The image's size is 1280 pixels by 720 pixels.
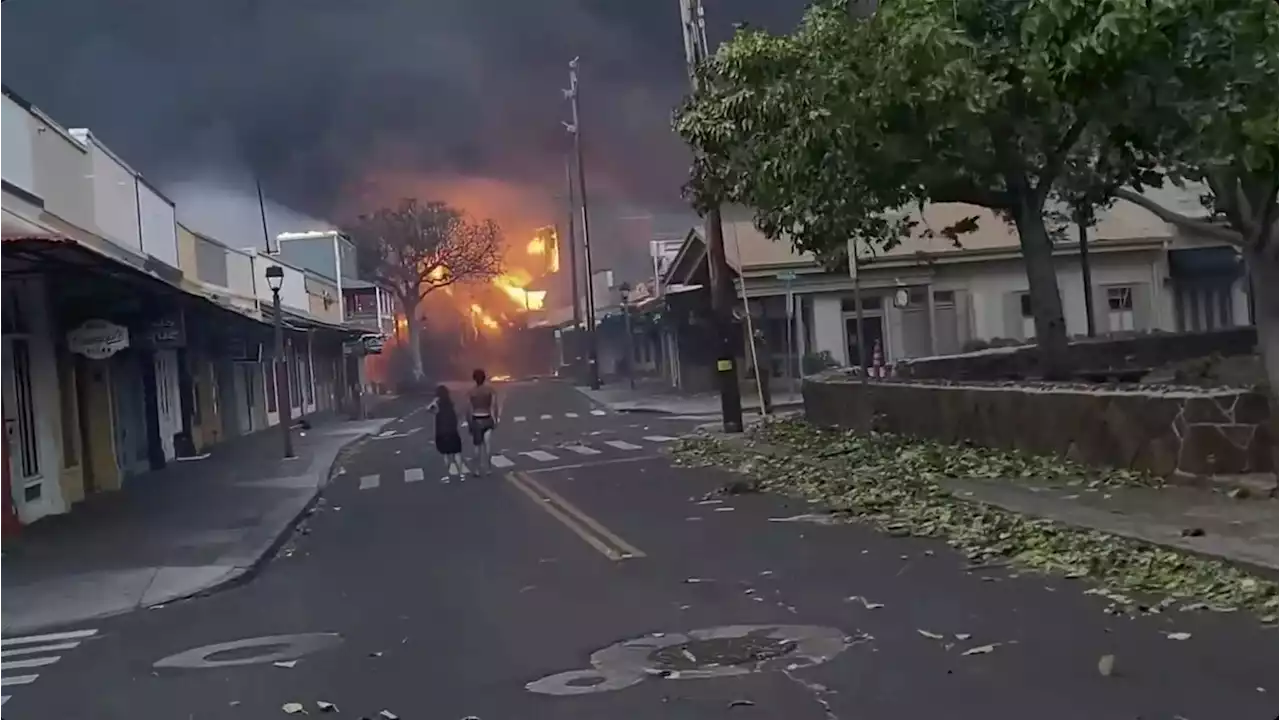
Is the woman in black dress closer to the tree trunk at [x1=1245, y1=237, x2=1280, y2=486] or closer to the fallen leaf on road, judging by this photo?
the tree trunk at [x1=1245, y1=237, x2=1280, y2=486]

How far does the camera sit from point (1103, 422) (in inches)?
640

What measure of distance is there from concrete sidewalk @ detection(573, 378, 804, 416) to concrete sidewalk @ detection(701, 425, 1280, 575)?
19959 millimetres

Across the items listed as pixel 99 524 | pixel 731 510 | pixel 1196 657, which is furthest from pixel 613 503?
pixel 1196 657

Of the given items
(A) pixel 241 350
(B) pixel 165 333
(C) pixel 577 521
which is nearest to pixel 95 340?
(B) pixel 165 333

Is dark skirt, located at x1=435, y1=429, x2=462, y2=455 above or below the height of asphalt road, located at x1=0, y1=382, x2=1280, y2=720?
above

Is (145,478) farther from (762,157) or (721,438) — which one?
(762,157)

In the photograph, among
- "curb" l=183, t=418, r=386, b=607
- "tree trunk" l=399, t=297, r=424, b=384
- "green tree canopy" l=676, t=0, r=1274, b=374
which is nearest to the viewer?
"green tree canopy" l=676, t=0, r=1274, b=374

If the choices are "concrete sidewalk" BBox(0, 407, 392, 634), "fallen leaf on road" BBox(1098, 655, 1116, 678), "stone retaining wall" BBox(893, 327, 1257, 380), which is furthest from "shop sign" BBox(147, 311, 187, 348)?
"fallen leaf on road" BBox(1098, 655, 1116, 678)

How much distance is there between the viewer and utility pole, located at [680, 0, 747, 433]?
29078 millimetres

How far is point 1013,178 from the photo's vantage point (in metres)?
20.9

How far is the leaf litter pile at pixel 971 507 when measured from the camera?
1002 cm

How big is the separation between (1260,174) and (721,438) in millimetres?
→ 14403

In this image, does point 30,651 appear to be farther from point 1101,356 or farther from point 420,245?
point 420,245

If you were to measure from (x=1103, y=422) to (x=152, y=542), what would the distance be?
1071cm
